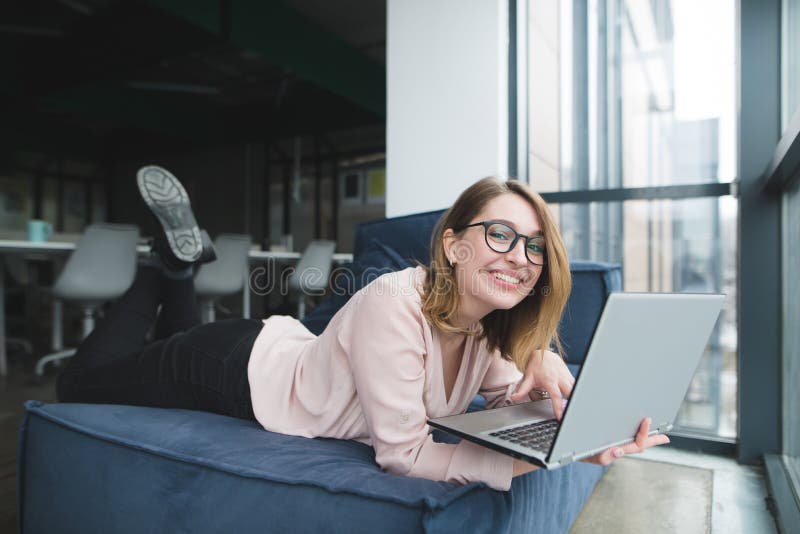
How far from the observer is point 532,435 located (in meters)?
0.87

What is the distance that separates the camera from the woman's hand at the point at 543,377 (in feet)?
3.53

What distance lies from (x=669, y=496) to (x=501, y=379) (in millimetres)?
866

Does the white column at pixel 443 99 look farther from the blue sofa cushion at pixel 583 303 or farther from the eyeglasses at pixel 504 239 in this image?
the eyeglasses at pixel 504 239

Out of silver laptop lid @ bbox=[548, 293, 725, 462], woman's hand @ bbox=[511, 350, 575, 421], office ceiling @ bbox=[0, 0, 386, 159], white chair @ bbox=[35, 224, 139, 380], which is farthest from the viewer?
office ceiling @ bbox=[0, 0, 386, 159]

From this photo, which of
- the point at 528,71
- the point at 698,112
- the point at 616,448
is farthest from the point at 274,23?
the point at 616,448

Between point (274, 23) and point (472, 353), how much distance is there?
15.2ft

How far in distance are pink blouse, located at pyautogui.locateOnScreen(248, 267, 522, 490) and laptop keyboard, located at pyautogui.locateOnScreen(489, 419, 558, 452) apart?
0.06 m

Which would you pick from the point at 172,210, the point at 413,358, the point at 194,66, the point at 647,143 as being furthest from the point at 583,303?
the point at 194,66

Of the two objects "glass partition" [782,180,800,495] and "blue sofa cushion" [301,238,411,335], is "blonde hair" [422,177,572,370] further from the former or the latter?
"glass partition" [782,180,800,495]

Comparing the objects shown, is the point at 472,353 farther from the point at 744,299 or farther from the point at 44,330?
the point at 44,330

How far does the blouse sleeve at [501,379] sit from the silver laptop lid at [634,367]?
388 millimetres

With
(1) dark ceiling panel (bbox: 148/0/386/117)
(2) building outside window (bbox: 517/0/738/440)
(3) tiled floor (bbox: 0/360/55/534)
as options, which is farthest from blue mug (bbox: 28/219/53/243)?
(2) building outside window (bbox: 517/0/738/440)

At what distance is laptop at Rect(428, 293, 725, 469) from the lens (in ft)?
2.23

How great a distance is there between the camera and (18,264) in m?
4.97
